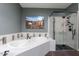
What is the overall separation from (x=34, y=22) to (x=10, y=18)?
2.04 ft

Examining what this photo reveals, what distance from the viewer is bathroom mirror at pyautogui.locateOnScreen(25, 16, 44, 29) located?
2.90 meters

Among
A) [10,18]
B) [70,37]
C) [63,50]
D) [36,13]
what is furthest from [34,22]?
[63,50]

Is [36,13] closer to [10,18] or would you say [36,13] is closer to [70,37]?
[10,18]

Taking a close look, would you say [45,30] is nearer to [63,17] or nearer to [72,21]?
[63,17]

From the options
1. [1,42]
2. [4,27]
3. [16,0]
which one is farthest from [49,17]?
[16,0]

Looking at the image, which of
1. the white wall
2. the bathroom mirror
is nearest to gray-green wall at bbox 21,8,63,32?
the bathroom mirror

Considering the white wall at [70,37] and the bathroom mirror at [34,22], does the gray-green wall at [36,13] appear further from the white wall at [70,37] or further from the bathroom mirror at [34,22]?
the white wall at [70,37]

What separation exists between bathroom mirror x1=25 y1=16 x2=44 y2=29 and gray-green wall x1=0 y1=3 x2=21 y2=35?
0.22 meters

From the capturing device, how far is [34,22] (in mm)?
2930

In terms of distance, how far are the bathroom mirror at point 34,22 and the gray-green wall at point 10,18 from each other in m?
0.22

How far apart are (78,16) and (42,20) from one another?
1.01 meters

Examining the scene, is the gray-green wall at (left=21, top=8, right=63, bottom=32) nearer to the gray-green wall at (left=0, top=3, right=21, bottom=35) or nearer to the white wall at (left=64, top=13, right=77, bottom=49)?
the gray-green wall at (left=0, top=3, right=21, bottom=35)

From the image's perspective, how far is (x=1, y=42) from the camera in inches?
96.1

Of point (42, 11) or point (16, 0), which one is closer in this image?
point (16, 0)
